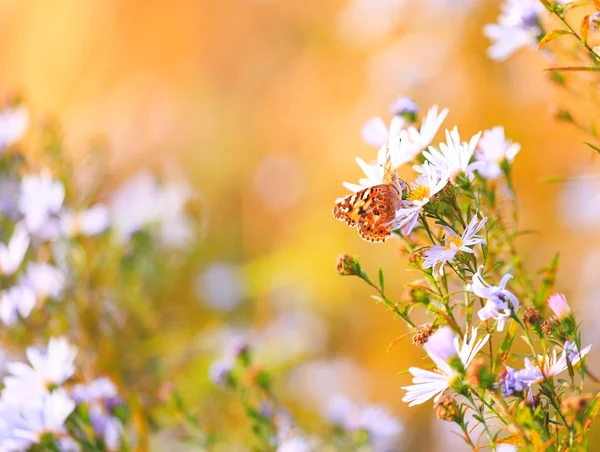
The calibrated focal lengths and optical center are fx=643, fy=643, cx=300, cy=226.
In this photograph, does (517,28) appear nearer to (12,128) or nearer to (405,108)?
(405,108)

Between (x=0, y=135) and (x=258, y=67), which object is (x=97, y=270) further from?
(x=258, y=67)

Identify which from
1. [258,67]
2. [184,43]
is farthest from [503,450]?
[184,43]

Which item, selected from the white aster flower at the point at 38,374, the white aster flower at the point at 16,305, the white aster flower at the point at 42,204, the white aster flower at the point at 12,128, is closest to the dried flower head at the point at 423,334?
the white aster flower at the point at 38,374

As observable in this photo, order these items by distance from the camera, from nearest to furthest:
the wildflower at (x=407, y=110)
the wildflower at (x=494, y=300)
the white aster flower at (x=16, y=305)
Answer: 1. the wildflower at (x=494, y=300)
2. the wildflower at (x=407, y=110)
3. the white aster flower at (x=16, y=305)

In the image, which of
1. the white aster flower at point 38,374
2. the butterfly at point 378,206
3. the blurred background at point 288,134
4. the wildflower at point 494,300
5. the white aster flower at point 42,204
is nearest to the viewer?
the wildflower at point 494,300

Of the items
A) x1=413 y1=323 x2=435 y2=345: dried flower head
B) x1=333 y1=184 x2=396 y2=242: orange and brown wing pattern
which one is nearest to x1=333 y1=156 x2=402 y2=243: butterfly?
x1=333 y1=184 x2=396 y2=242: orange and brown wing pattern

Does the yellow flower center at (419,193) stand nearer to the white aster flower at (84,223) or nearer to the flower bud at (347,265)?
the flower bud at (347,265)
